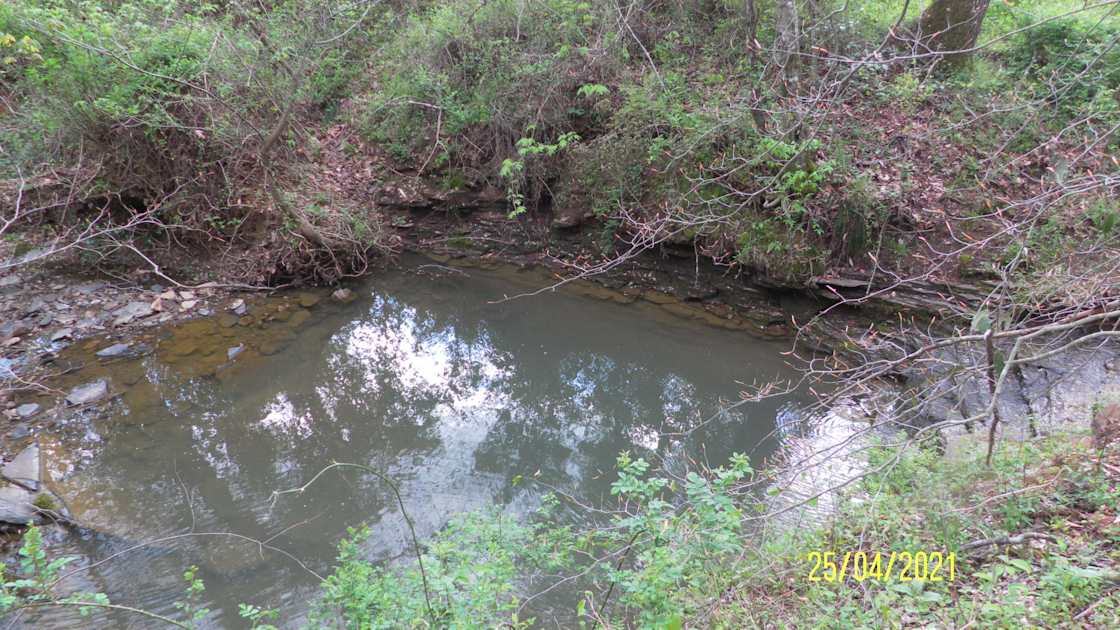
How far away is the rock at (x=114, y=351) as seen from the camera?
244 inches

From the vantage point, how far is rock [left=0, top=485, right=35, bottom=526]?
4117 mm

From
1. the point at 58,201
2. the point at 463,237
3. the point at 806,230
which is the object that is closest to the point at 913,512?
the point at 806,230

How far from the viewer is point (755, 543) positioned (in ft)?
10.8

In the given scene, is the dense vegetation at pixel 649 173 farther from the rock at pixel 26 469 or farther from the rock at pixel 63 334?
the rock at pixel 63 334

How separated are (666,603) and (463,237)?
7098 mm

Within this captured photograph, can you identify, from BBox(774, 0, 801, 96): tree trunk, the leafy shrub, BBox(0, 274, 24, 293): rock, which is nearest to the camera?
BBox(774, 0, 801, 96): tree trunk

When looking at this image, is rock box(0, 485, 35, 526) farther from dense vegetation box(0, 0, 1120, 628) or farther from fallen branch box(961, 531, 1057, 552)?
fallen branch box(961, 531, 1057, 552)

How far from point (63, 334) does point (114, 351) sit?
670mm

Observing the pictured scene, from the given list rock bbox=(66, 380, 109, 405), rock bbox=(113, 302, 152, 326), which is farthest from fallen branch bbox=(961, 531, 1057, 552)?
rock bbox=(113, 302, 152, 326)

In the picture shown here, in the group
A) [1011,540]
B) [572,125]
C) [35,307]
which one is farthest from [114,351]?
[1011,540]

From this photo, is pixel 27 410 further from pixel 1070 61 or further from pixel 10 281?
pixel 1070 61
